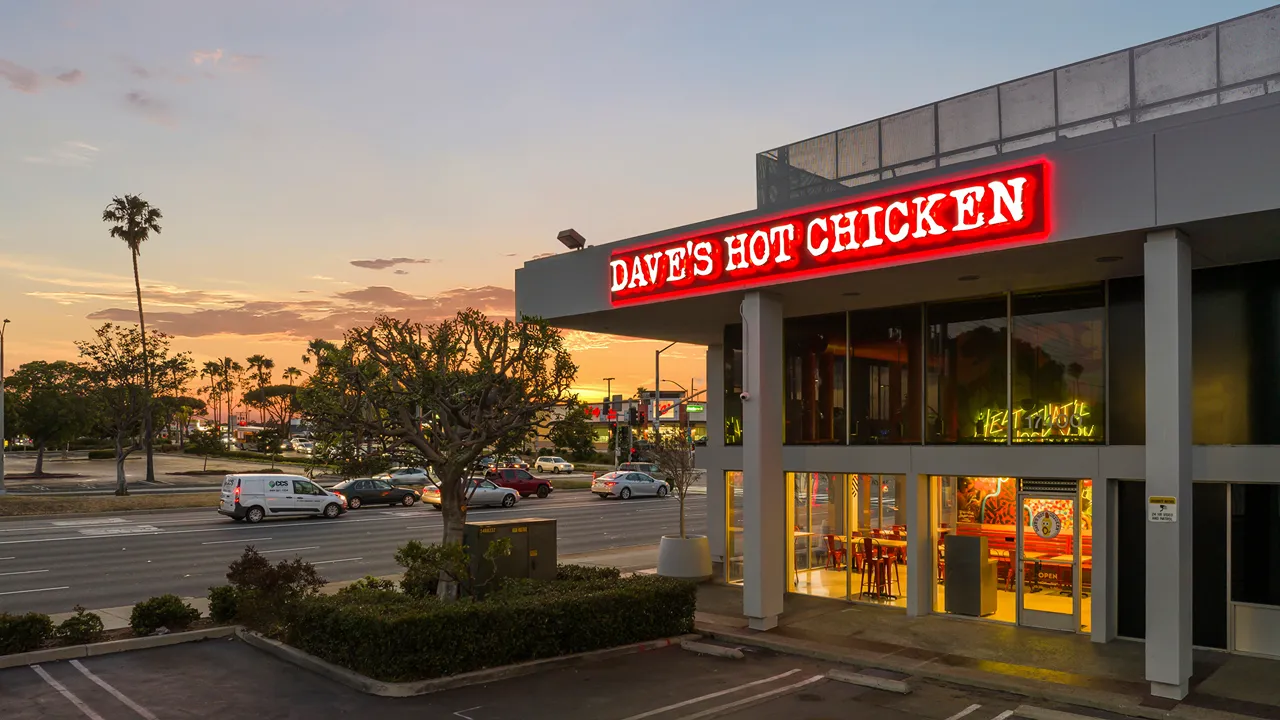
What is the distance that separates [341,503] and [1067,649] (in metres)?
30.4

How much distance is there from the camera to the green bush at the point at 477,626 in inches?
452

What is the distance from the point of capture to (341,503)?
37781mm

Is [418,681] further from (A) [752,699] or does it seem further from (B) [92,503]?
(B) [92,503]

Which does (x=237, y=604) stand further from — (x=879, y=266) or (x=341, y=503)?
(x=341, y=503)

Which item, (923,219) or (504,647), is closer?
(504,647)

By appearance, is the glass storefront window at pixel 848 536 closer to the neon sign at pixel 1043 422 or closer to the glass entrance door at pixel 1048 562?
the neon sign at pixel 1043 422

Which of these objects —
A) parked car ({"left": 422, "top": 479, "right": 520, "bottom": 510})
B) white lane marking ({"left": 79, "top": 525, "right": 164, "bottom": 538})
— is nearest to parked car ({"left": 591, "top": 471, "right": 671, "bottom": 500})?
parked car ({"left": 422, "top": 479, "right": 520, "bottom": 510})

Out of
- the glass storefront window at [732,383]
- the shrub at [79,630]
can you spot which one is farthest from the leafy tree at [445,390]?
the glass storefront window at [732,383]

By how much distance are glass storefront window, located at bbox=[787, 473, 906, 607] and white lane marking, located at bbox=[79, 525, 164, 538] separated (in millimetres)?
22919

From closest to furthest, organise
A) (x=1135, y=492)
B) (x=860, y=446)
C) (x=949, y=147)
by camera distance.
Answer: (x=1135, y=492)
(x=949, y=147)
(x=860, y=446)

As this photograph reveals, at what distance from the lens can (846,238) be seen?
13969 mm

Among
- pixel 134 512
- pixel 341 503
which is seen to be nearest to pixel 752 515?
pixel 341 503

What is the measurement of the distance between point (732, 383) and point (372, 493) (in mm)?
27243

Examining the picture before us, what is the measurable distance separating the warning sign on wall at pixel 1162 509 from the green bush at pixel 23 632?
14.6 meters
